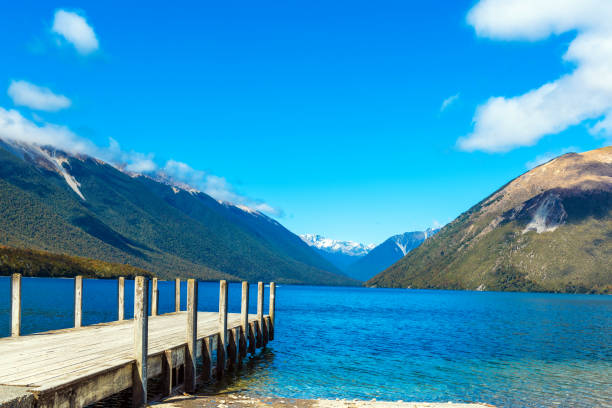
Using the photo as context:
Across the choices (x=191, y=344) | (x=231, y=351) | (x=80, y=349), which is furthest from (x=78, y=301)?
(x=80, y=349)

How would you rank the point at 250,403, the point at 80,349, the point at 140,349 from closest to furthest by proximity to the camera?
the point at 140,349, the point at 80,349, the point at 250,403

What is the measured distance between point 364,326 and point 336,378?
118 feet

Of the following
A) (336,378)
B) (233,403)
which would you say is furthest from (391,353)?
(233,403)

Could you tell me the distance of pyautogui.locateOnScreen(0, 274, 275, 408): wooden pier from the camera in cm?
1255

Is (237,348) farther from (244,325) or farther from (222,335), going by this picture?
(222,335)

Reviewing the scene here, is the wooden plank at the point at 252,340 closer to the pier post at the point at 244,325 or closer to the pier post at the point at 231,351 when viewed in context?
the pier post at the point at 244,325

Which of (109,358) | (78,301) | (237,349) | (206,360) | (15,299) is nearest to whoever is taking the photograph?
(109,358)

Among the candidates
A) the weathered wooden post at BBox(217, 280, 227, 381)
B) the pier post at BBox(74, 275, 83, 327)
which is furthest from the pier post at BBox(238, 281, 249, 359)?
the pier post at BBox(74, 275, 83, 327)

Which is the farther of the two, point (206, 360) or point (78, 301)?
point (78, 301)

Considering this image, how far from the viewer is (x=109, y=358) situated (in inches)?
646

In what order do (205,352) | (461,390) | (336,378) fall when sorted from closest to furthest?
(205,352)
(461,390)
(336,378)

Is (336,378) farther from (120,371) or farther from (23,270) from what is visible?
(23,270)

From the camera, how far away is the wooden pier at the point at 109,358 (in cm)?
1255

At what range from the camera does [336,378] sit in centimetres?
2862
